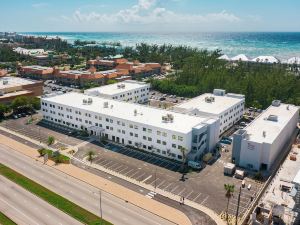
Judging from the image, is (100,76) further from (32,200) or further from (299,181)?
(299,181)

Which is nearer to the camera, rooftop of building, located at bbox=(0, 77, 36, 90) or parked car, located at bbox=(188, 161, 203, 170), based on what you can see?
parked car, located at bbox=(188, 161, 203, 170)

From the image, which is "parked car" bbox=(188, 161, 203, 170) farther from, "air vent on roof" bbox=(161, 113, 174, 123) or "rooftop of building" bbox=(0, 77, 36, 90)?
"rooftop of building" bbox=(0, 77, 36, 90)

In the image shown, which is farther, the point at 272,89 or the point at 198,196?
the point at 272,89

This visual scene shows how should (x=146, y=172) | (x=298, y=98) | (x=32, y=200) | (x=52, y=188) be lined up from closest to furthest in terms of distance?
1. (x=32, y=200)
2. (x=52, y=188)
3. (x=146, y=172)
4. (x=298, y=98)

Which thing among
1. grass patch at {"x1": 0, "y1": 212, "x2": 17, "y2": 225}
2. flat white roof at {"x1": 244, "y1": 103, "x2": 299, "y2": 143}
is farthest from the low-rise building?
flat white roof at {"x1": 244, "y1": 103, "x2": 299, "y2": 143}

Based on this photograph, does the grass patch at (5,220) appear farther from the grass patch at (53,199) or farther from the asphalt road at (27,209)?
the grass patch at (53,199)

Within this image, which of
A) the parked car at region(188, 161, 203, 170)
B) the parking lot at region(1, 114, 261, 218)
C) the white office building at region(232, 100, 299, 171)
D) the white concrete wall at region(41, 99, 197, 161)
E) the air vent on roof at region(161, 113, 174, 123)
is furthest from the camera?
the air vent on roof at region(161, 113, 174, 123)

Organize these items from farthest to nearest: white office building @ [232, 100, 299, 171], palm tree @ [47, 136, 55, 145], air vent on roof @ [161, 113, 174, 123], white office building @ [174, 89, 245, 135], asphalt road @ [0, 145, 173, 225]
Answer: white office building @ [174, 89, 245, 135]
palm tree @ [47, 136, 55, 145]
air vent on roof @ [161, 113, 174, 123]
white office building @ [232, 100, 299, 171]
asphalt road @ [0, 145, 173, 225]

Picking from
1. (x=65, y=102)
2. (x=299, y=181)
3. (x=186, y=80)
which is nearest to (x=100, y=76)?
(x=186, y=80)
